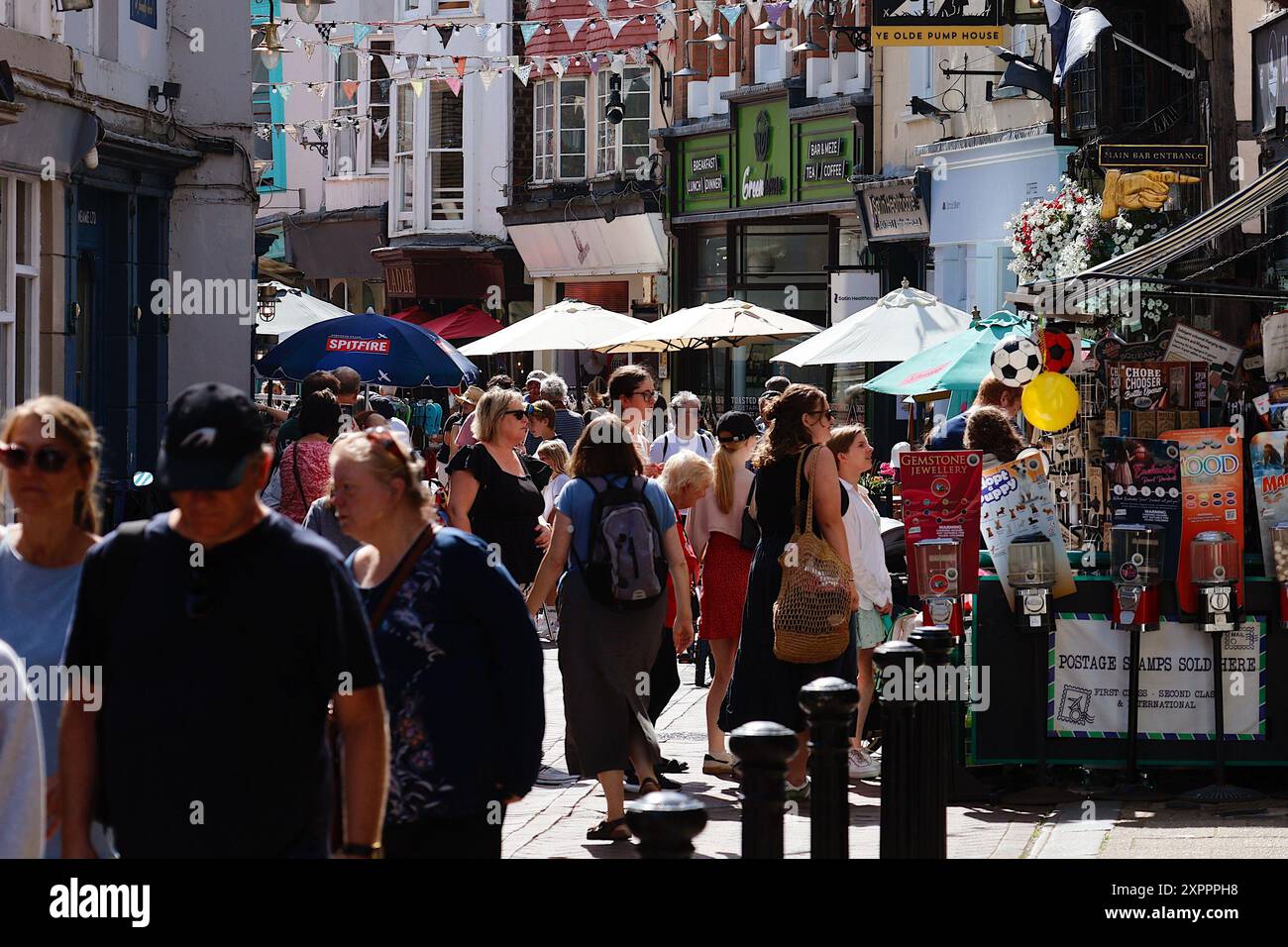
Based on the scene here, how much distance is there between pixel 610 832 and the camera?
324 inches

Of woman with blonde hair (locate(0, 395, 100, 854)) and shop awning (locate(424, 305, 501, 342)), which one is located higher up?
shop awning (locate(424, 305, 501, 342))

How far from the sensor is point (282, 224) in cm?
4375

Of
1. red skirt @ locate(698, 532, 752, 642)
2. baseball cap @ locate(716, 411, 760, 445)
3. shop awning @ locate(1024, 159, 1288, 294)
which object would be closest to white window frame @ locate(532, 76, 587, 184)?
shop awning @ locate(1024, 159, 1288, 294)

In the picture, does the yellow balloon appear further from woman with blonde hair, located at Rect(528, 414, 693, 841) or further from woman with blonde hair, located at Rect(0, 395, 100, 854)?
woman with blonde hair, located at Rect(0, 395, 100, 854)

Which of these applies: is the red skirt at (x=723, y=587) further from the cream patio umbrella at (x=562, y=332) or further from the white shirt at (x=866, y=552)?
the cream patio umbrella at (x=562, y=332)

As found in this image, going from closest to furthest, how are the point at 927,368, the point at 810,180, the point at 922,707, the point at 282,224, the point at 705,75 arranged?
the point at 922,707, the point at 927,368, the point at 810,180, the point at 705,75, the point at 282,224

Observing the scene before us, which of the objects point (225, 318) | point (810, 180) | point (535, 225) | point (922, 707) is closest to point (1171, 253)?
point (922, 707)

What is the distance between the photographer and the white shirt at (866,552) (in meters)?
9.91

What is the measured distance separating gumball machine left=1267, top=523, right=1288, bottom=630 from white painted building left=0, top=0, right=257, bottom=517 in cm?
791

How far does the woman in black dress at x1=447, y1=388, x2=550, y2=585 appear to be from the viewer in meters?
9.78

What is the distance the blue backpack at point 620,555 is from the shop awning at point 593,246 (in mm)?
25833

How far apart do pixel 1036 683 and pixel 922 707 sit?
8.82 ft
